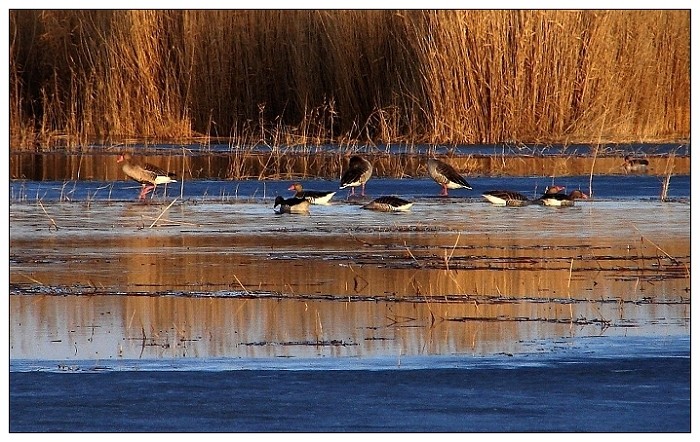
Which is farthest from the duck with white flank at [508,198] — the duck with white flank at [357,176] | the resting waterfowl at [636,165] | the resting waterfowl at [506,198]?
the resting waterfowl at [636,165]

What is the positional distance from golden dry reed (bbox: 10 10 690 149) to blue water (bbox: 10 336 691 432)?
34.1 ft

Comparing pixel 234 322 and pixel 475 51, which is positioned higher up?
pixel 475 51

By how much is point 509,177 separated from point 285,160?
3.03m

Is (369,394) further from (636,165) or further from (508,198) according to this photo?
(636,165)

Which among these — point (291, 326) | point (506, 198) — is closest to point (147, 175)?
point (506, 198)

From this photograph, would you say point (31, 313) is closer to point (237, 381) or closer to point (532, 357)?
point (237, 381)

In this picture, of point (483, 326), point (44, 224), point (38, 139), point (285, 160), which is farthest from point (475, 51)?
point (483, 326)

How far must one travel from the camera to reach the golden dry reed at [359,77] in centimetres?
1759

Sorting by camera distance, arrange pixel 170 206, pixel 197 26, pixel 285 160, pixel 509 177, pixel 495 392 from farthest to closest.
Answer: pixel 197 26
pixel 285 160
pixel 509 177
pixel 170 206
pixel 495 392

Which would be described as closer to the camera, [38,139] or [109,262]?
[109,262]

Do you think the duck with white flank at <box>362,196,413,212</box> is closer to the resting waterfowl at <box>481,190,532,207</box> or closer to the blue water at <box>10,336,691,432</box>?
the resting waterfowl at <box>481,190,532,207</box>

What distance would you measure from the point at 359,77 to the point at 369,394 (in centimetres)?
1510

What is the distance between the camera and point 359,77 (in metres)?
20.1

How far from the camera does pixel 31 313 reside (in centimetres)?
685
